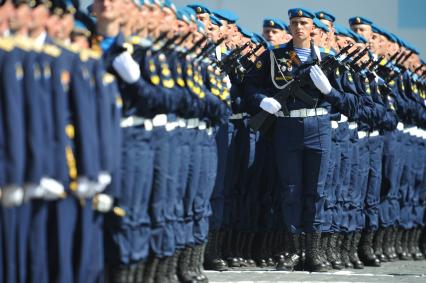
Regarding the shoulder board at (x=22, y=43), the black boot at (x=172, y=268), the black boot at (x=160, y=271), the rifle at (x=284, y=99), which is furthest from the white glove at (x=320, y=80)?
the shoulder board at (x=22, y=43)

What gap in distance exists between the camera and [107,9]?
10594 millimetres

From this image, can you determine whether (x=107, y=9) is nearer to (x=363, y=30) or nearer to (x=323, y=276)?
(x=323, y=276)

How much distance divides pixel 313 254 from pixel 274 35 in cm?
301

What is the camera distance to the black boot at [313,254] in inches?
545

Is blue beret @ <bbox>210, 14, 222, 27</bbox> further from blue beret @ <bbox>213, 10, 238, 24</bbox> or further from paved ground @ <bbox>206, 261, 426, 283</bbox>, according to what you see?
paved ground @ <bbox>206, 261, 426, 283</bbox>

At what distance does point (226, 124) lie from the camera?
13.7 metres

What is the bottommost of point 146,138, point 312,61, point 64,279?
point 64,279

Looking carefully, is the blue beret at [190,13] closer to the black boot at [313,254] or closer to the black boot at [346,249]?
the black boot at [313,254]

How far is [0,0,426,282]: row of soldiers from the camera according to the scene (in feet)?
30.0

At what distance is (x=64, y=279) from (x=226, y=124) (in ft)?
14.9

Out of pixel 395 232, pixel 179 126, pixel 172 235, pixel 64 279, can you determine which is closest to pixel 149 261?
pixel 172 235

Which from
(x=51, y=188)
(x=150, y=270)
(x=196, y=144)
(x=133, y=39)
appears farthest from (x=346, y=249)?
(x=51, y=188)

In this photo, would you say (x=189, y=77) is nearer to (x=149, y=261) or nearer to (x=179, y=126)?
(x=179, y=126)

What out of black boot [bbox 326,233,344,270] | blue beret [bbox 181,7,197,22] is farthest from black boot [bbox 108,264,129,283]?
black boot [bbox 326,233,344,270]
